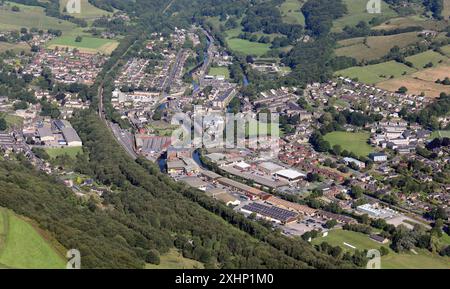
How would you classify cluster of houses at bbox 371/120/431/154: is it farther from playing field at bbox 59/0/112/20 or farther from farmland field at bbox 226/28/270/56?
playing field at bbox 59/0/112/20

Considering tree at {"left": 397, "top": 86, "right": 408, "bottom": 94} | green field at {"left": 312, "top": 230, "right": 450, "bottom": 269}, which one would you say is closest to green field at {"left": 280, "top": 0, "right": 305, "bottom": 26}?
tree at {"left": 397, "top": 86, "right": 408, "bottom": 94}

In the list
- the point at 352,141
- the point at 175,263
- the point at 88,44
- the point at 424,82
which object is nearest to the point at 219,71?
the point at 88,44

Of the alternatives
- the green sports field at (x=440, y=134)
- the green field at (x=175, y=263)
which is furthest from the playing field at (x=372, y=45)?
the green field at (x=175, y=263)

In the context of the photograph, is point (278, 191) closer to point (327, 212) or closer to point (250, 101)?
point (327, 212)

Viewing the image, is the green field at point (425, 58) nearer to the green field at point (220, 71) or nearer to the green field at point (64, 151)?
the green field at point (220, 71)

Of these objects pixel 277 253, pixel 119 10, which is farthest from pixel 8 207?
pixel 119 10
